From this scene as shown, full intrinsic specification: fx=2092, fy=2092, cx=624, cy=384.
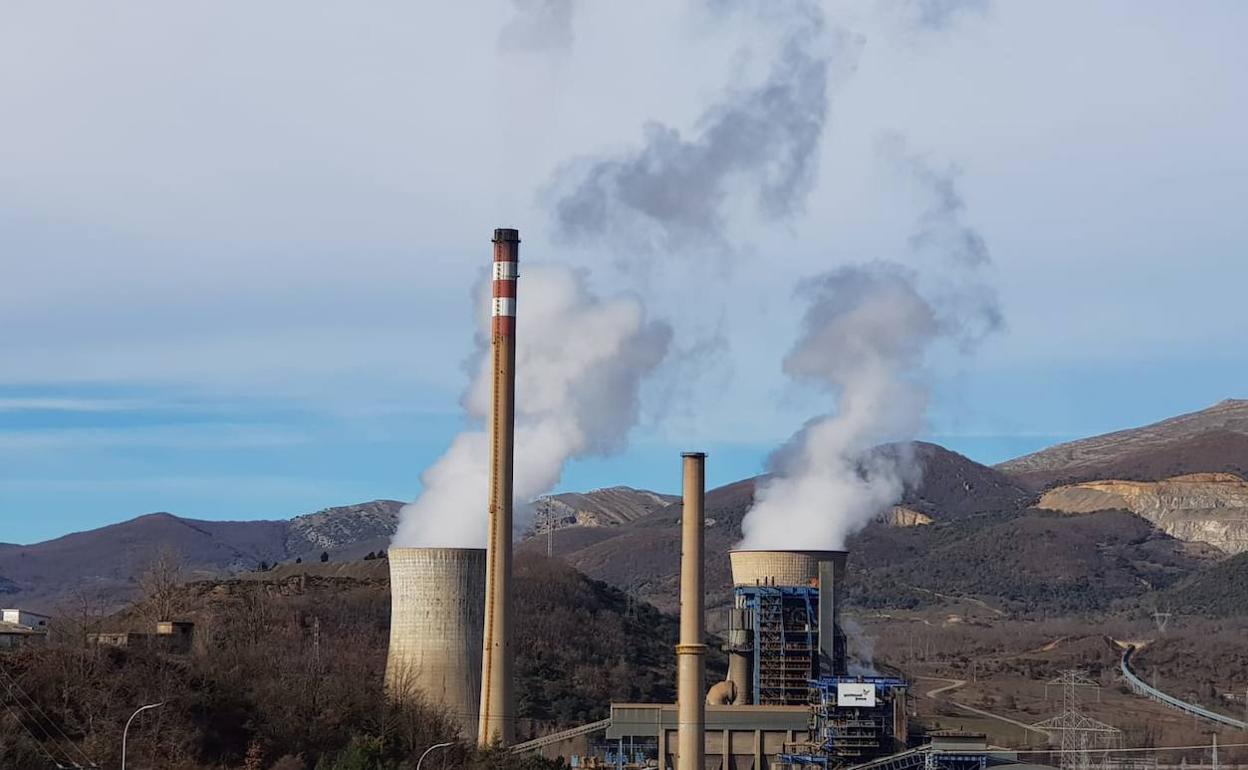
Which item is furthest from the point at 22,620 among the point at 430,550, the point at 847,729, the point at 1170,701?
the point at 1170,701

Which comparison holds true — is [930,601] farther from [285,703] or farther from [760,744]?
[285,703]

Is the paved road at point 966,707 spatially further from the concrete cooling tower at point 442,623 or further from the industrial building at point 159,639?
the industrial building at point 159,639

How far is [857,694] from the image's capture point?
72938 millimetres

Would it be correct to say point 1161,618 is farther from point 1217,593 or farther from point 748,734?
point 748,734

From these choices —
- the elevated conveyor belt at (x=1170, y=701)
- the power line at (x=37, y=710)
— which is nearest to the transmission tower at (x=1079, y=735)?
the elevated conveyor belt at (x=1170, y=701)

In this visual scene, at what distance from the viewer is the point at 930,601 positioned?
189 m

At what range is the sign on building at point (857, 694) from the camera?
72706 mm

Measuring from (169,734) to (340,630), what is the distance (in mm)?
Answer: 43949

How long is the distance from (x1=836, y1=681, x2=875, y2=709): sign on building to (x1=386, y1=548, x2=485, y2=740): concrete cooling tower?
13855mm

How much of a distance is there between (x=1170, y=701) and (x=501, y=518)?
64.4 metres

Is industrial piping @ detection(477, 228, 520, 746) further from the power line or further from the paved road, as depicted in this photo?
the paved road

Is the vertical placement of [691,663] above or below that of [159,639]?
→ below

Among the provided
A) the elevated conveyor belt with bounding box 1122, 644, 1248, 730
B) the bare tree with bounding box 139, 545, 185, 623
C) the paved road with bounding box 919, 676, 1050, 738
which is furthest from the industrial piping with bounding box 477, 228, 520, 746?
the elevated conveyor belt with bounding box 1122, 644, 1248, 730

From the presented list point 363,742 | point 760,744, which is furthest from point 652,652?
point 363,742
